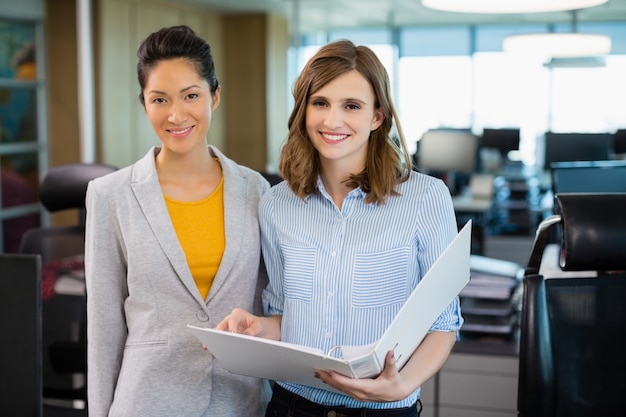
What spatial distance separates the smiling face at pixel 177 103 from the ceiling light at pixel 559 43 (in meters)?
5.70

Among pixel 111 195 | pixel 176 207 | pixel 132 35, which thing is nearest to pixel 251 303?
pixel 176 207

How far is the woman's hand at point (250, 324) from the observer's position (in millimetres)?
1719

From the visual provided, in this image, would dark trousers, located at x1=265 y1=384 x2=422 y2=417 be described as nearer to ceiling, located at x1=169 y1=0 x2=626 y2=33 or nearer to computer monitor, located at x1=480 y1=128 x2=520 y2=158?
computer monitor, located at x1=480 y1=128 x2=520 y2=158

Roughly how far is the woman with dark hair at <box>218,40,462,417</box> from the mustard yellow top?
0.16 metres

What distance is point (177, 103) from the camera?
6.09 ft

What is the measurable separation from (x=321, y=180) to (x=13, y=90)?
612 cm

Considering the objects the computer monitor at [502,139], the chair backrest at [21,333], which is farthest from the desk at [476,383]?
the computer monitor at [502,139]

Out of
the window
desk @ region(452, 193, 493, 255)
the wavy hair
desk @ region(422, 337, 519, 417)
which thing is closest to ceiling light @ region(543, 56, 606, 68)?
desk @ region(452, 193, 493, 255)

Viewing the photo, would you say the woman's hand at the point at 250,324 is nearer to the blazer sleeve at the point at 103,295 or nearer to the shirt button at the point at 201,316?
the shirt button at the point at 201,316

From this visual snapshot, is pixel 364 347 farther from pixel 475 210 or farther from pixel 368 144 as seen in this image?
pixel 475 210

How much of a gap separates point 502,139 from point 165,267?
7.71 m

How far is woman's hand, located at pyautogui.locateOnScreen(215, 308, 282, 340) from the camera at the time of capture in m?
1.72

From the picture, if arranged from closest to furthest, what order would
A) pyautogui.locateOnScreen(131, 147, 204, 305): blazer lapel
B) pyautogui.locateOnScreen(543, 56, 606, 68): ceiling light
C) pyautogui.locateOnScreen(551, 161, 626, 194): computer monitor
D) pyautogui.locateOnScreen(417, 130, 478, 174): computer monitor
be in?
pyautogui.locateOnScreen(131, 147, 204, 305): blazer lapel, pyautogui.locateOnScreen(551, 161, 626, 194): computer monitor, pyautogui.locateOnScreen(417, 130, 478, 174): computer monitor, pyautogui.locateOnScreen(543, 56, 606, 68): ceiling light

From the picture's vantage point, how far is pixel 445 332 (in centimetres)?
176
